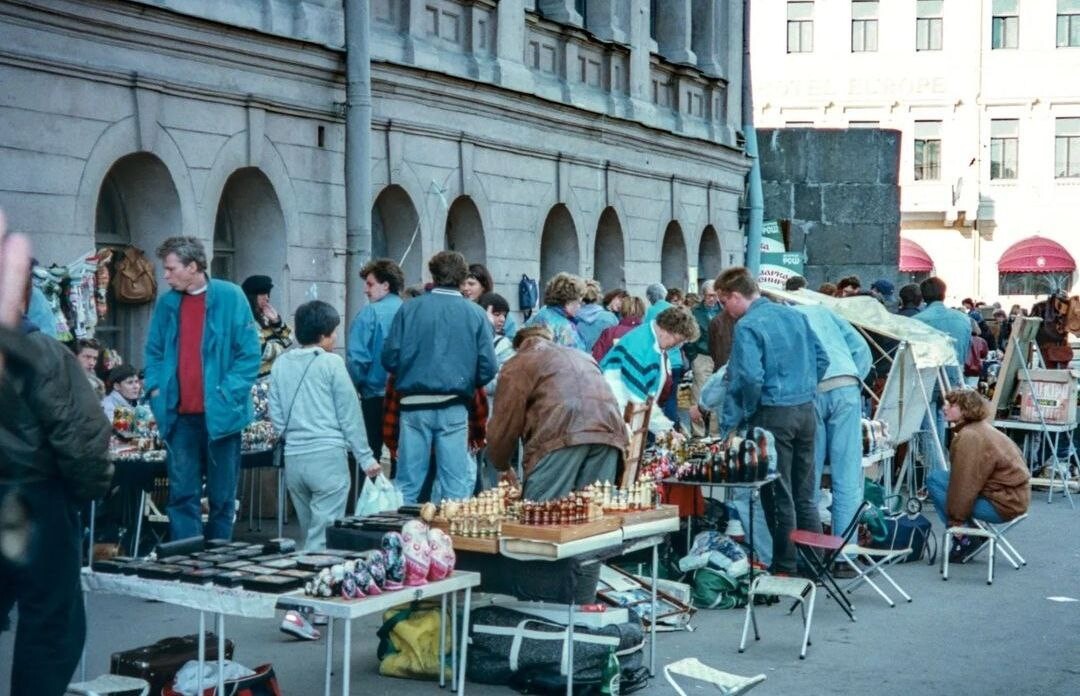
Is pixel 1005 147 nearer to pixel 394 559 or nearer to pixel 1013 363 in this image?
pixel 1013 363

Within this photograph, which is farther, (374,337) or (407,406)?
(374,337)

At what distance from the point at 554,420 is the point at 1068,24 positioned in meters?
42.5

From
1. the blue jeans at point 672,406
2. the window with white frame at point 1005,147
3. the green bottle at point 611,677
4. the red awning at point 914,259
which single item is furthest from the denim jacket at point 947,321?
the window with white frame at point 1005,147

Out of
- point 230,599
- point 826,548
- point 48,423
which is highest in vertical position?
point 48,423

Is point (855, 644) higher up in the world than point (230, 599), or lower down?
lower down

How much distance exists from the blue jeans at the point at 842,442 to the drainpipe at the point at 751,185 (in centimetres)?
1594

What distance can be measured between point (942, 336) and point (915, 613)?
4.85 m

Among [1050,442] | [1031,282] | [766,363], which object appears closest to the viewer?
[766,363]

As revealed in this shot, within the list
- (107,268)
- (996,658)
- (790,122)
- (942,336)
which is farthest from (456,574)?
(790,122)

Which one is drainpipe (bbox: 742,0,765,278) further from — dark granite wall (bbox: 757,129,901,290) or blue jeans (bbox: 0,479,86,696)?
blue jeans (bbox: 0,479,86,696)

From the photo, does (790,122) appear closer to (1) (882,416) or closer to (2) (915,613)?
(1) (882,416)

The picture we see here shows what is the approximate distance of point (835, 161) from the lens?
27281 mm

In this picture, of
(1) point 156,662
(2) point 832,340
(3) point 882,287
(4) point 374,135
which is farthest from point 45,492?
(3) point 882,287

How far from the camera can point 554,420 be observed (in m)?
8.55
